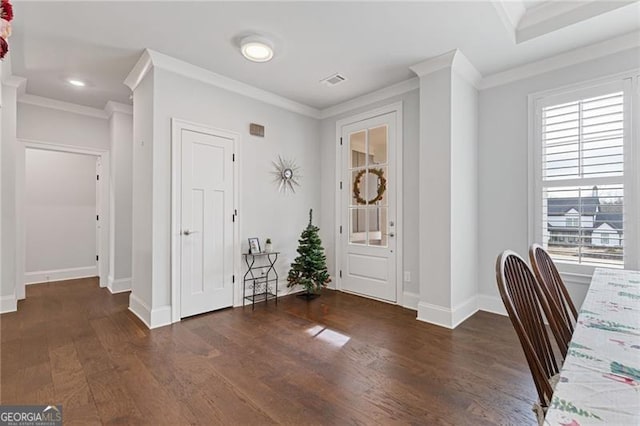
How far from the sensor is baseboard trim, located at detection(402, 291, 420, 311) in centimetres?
360

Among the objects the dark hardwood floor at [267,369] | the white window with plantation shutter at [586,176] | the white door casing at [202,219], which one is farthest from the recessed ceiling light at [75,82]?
the white window with plantation shutter at [586,176]

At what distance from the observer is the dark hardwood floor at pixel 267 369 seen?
1779 millimetres

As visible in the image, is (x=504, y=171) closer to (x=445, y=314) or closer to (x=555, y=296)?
(x=445, y=314)

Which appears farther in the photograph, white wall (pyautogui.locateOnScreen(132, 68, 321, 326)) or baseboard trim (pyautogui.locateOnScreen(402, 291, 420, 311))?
baseboard trim (pyautogui.locateOnScreen(402, 291, 420, 311))

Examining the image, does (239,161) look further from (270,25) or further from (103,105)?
(103,105)

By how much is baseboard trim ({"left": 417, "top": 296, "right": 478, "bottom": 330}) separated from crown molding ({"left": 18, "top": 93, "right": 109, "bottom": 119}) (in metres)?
5.33

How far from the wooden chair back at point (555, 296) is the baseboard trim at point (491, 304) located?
1.86 metres

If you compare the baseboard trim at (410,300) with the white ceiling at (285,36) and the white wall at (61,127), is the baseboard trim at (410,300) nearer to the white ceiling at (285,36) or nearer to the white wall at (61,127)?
the white ceiling at (285,36)

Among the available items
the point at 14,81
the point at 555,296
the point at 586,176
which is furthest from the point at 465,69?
the point at 14,81

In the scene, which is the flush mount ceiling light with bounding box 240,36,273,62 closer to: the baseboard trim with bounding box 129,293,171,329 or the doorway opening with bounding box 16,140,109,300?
the baseboard trim with bounding box 129,293,171,329

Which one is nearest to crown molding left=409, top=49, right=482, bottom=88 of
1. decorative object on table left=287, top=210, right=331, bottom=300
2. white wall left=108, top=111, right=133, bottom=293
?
decorative object on table left=287, top=210, right=331, bottom=300

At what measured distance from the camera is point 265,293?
397cm

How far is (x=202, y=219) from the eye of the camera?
3441mm

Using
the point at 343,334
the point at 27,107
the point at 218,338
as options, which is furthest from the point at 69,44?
the point at 343,334
